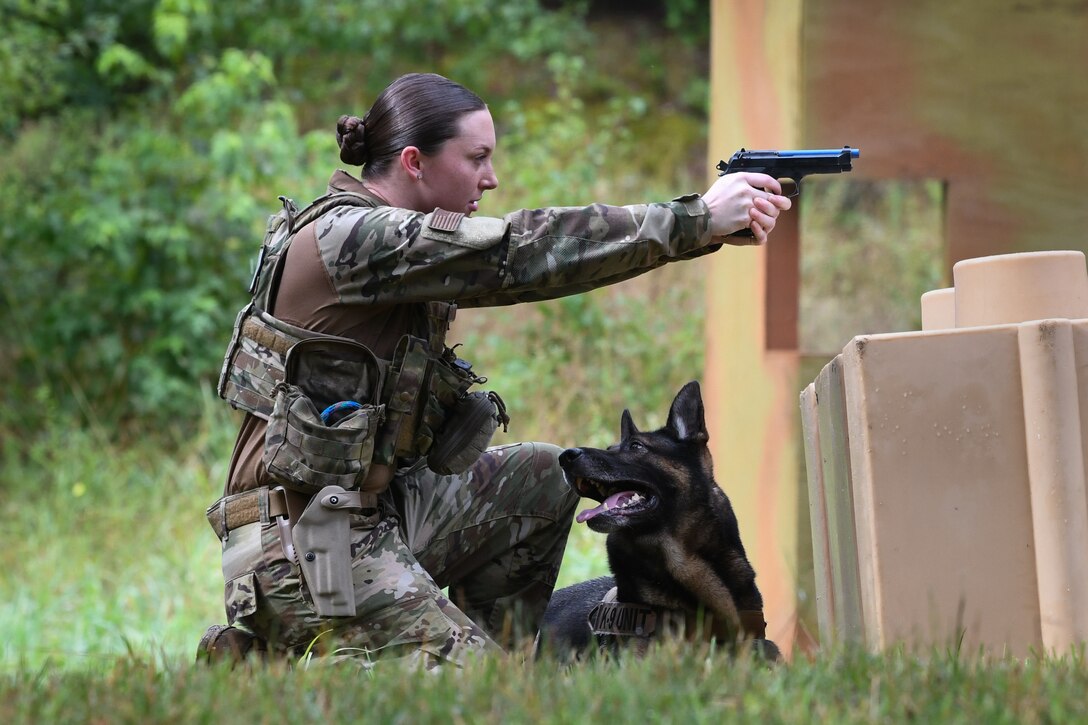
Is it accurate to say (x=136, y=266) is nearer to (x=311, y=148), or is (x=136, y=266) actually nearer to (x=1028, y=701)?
(x=311, y=148)

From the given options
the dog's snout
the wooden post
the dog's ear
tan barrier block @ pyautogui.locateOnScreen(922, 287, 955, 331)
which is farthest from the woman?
the wooden post

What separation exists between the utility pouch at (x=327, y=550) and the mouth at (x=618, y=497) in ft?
2.90

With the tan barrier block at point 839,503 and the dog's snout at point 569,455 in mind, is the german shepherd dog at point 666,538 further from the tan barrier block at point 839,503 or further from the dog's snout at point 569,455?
the tan barrier block at point 839,503

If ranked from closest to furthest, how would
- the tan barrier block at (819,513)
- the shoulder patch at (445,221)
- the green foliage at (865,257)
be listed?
the shoulder patch at (445,221) → the tan barrier block at (819,513) → the green foliage at (865,257)

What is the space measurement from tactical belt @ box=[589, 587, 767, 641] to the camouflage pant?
33cm

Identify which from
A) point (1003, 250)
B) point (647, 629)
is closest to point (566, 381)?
point (1003, 250)

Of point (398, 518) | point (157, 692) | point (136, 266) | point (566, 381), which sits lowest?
point (157, 692)

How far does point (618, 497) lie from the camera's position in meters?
4.25

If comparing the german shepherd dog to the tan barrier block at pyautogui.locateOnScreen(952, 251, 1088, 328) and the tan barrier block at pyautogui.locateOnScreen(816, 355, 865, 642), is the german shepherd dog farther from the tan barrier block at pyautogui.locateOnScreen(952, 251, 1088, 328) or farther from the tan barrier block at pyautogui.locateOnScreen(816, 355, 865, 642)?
the tan barrier block at pyautogui.locateOnScreen(952, 251, 1088, 328)

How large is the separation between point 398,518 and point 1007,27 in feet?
12.8

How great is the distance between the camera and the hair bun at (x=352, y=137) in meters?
4.02

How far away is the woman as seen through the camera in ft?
11.7

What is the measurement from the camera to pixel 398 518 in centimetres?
409

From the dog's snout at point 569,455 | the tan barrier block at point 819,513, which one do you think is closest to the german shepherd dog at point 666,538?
the dog's snout at point 569,455
